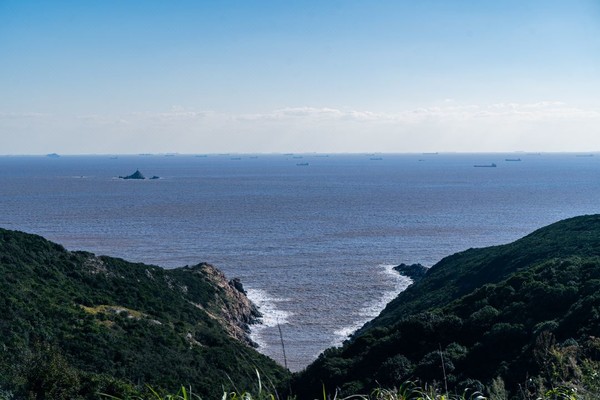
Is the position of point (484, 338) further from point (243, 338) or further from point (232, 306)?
point (232, 306)

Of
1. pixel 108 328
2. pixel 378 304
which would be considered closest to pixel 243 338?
pixel 378 304

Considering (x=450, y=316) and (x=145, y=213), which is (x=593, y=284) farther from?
(x=145, y=213)

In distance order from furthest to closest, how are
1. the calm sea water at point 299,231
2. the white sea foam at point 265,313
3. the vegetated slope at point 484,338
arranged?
the calm sea water at point 299,231 → the white sea foam at point 265,313 → the vegetated slope at point 484,338

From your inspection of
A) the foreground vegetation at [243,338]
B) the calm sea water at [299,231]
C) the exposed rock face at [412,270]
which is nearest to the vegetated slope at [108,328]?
the foreground vegetation at [243,338]

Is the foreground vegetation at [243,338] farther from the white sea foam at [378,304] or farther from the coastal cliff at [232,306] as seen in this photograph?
the white sea foam at [378,304]

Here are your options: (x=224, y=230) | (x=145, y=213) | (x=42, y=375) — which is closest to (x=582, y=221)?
(x=42, y=375)
